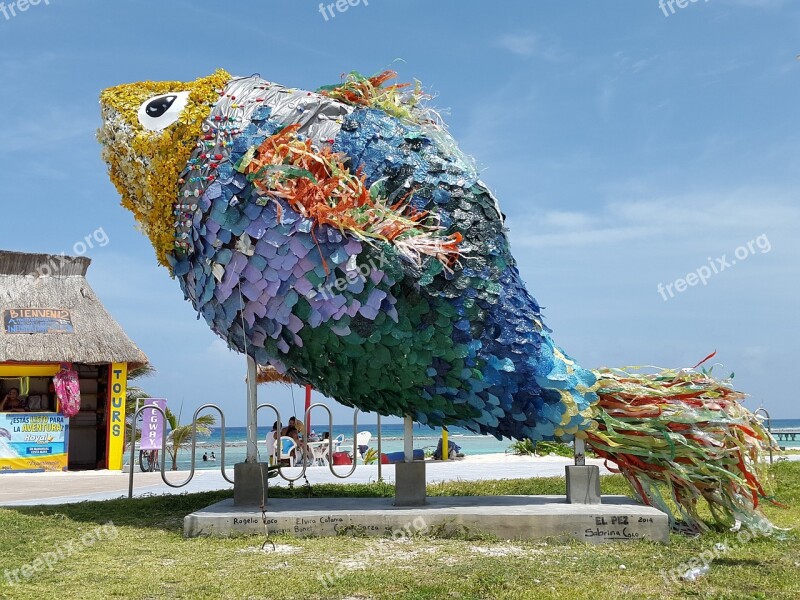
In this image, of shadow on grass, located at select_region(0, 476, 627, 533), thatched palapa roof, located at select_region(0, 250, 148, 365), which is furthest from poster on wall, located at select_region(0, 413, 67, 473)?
shadow on grass, located at select_region(0, 476, 627, 533)

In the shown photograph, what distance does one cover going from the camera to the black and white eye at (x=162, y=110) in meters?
6.57

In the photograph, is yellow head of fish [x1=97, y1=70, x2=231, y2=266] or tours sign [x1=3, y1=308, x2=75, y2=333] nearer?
yellow head of fish [x1=97, y1=70, x2=231, y2=266]

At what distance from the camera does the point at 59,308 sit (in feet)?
51.9

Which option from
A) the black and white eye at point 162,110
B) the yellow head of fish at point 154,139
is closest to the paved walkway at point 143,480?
the yellow head of fish at point 154,139

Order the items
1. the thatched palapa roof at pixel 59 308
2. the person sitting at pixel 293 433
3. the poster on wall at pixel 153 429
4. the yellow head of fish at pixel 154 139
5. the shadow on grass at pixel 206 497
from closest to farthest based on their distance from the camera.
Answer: the yellow head of fish at pixel 154 139, the shadow on grass at pixel 206 497, the person sitting at pixel 293 433, the poster on wall at pixel 153 429, the thatched palapa roof at pixel 59 308

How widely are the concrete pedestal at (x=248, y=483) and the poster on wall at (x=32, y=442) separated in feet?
33.2

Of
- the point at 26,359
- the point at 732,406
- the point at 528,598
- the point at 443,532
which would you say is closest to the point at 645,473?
the point at 732,406

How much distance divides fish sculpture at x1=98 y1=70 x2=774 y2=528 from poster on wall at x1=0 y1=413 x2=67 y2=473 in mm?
10382

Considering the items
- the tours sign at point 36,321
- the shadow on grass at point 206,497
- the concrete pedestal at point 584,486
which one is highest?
the tours sign at point 36,321

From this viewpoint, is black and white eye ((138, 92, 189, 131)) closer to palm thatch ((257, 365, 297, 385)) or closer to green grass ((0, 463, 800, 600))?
green grass ((0, 463, 800, 600))

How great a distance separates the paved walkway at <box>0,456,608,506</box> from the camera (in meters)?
10.0

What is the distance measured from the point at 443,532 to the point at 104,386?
12549 mm

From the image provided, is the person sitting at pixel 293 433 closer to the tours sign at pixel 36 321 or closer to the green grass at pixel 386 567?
the tours sign at pixel 36 321

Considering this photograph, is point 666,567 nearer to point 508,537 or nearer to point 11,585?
point 508,537
